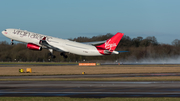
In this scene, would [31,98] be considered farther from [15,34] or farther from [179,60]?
[179,60]

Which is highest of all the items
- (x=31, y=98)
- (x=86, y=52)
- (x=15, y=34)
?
(x=15, y=34)

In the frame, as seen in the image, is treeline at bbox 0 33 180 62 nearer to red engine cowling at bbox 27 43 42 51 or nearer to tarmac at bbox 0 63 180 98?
red engine cowling at bbox 27 43 42 51

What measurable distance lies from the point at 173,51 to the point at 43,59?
2325 inches

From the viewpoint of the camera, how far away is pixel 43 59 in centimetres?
12506

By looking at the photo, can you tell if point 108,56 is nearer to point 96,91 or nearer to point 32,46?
point 32,46

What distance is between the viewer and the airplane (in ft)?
231

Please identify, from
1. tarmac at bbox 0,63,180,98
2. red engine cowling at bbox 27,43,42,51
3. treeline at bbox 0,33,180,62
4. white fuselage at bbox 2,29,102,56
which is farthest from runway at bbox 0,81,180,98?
treeline at bbox 0,33,180,62

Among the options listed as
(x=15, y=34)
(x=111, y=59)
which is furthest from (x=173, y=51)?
(x=15, y=34)

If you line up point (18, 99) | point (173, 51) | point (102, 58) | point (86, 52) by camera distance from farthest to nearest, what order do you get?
point (173, 51) → point (102, 58) → point (86, 52) → point (18, 99)

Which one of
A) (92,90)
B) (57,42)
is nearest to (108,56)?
(57,42)

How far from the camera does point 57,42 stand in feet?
237

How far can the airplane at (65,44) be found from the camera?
70500 millimetres

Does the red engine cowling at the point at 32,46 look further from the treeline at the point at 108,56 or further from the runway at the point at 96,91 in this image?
the treeline at the point at 108,56

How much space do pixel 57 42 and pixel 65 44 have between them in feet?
7.98
